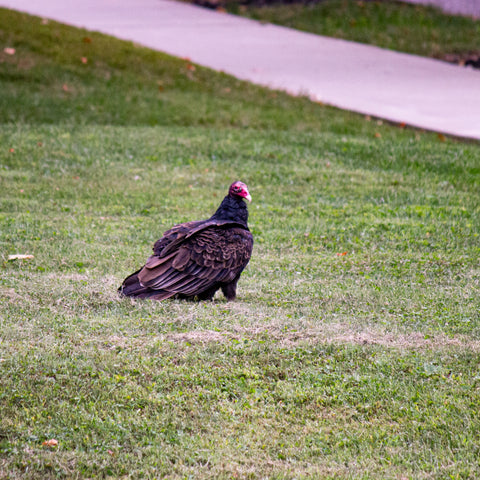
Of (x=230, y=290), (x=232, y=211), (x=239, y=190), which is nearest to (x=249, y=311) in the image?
(x=230, y=290)

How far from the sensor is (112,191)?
9867 mm

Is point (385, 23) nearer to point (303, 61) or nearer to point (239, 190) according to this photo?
point (303, 61)

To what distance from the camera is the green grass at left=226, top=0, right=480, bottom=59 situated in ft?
59.1

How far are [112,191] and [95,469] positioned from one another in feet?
20.6

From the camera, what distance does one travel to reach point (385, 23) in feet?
63.2

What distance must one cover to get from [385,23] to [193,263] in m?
15.1

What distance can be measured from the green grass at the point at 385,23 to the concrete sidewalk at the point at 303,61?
63 centimetres

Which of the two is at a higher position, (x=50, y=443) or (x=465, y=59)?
(x=465, y=59)

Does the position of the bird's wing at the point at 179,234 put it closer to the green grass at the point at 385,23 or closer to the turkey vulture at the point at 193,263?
the turkey vulture at the point at 193,263

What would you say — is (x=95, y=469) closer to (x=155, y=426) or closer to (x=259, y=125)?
(x=155, y=426)

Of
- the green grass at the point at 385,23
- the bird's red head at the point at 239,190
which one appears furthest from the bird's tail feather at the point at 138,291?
the green grass at the point at 385,23

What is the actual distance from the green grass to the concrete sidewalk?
63 cm

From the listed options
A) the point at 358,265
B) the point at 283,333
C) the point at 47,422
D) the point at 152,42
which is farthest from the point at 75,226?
the point at 152,42

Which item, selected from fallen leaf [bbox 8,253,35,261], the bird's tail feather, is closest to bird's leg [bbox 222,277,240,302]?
the bird's tail feather
